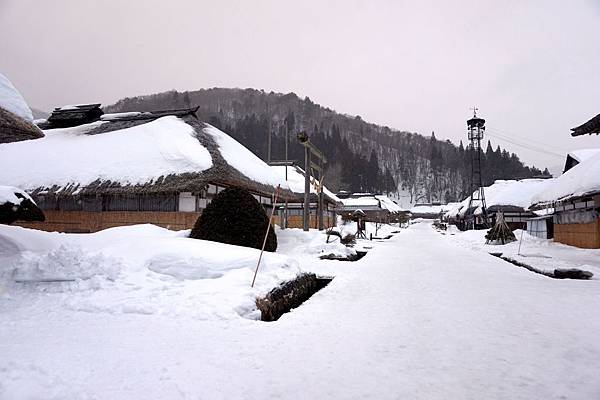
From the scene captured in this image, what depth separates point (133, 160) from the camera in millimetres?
14695

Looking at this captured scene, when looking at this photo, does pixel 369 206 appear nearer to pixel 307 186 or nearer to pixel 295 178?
pixel 295 178

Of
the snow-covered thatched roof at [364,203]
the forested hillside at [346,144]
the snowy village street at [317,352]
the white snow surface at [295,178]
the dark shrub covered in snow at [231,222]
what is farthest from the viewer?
the forested hillside at [346,144]

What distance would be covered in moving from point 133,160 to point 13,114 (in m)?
8.12

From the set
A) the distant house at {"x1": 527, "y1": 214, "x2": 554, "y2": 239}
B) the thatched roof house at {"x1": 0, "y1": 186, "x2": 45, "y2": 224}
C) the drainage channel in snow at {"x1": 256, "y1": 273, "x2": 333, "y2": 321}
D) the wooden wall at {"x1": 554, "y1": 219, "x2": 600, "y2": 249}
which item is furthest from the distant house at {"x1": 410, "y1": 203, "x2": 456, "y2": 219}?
the thatched roof house at {"x1": 0, "y1": 186, "x2": 45, "y2": 224}

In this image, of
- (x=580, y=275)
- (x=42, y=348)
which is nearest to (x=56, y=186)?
(x=42, y=348)

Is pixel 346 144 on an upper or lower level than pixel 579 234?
upper

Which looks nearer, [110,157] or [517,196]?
[110,157]

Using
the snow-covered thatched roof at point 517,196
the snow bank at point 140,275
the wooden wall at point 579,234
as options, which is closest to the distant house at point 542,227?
the wooden wall at point 579,234

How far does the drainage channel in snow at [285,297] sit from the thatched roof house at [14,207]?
5131 millimetres

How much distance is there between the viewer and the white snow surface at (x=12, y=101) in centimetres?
670

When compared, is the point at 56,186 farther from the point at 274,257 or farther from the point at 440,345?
the point at 440,345

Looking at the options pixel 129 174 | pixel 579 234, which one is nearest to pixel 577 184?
pixel 579 234

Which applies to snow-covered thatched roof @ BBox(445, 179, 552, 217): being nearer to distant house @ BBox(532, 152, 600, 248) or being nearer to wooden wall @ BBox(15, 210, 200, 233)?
distant house @ BBox(532, 152, 600, 248)

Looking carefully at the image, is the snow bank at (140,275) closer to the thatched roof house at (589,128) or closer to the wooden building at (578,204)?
the thatched roof house at (589,128)
